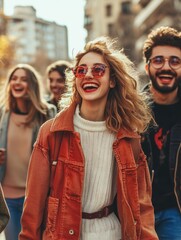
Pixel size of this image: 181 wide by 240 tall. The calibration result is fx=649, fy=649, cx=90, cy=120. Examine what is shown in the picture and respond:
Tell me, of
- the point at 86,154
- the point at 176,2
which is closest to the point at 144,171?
the point at 86,154

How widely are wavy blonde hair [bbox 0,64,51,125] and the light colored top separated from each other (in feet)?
0.48

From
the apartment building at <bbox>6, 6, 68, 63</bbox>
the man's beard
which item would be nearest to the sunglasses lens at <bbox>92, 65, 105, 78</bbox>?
the man's beard

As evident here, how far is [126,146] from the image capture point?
4574 millimetres

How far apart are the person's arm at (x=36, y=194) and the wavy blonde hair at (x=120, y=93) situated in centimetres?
58

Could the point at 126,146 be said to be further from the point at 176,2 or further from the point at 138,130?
the point at 176,2

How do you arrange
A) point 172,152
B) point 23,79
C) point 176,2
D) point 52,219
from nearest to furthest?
point 52,219 < point 172,152 < point 23,79 < point 176,2

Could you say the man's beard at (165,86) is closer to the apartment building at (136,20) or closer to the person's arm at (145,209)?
the person's arm at (145,209)

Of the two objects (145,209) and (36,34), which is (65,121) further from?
(36,34)

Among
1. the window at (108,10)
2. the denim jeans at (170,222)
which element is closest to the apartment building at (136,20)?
the window at (108,10)

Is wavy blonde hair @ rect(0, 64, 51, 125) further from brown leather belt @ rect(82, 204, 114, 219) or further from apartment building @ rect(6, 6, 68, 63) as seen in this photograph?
apartment building @ rect(6, 6, 68, 63)

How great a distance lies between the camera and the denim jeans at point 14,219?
643 cm

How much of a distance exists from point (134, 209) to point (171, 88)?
1.53 metres

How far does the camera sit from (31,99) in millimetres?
7230

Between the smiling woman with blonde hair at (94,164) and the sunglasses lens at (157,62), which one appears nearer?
the smiling woman with blonde hair at (94,164)
